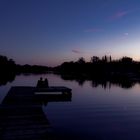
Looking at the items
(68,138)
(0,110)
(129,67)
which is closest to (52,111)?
(0,110)

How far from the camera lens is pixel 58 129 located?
12.7m

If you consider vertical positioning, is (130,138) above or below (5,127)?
below

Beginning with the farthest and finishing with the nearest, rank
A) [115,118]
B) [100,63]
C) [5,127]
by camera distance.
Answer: [100,63], [115,118], [5,127]

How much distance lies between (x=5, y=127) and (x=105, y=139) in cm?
458

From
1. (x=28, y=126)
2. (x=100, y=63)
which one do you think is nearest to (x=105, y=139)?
(x=28, y=126)

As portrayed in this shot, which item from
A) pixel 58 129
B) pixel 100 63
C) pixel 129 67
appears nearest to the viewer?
pixel 58 129

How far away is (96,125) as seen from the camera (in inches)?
540

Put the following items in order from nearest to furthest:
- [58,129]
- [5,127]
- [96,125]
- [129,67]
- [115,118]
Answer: [5,127]
[58,129]
[96,125]
[115,118]
[129,67]

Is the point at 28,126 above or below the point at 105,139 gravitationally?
above

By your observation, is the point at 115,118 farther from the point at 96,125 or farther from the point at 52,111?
the point at 52,111

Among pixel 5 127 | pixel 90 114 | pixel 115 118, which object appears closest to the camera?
pixel 5 127

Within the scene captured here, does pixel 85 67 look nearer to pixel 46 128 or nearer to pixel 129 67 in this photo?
pixel 129 67

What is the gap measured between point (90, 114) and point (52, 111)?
114 inches

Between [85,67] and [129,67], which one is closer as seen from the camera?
[129,67]
